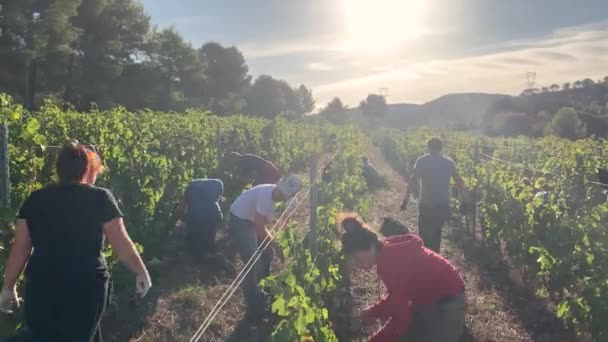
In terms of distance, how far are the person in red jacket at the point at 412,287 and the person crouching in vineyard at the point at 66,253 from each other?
1.34 metres

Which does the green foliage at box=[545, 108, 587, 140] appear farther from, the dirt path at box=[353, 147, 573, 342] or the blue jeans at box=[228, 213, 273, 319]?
the blue jeans at box=[228, 213, 273, 319]

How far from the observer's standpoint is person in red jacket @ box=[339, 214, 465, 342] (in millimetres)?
3189

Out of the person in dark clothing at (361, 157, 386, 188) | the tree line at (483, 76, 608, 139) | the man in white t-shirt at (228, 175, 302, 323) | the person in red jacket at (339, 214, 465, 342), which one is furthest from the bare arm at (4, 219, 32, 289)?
the tree line at (483, 76, 608, 139)

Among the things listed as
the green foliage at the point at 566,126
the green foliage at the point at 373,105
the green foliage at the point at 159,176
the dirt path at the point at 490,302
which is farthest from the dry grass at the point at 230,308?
the green foliage at the point at 373,105

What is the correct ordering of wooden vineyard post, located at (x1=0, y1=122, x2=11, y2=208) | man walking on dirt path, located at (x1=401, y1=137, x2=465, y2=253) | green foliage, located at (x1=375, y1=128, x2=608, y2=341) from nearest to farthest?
1. wooden vineyard post, located at (x1=0, y1=122, x2=11, y2=208)
2. green foliage, located at (x1=375, y1=128, x2=608, y2=341)
3. man walking on dirt path, located at (x1=401, y1=137, x2=465, y2=253)

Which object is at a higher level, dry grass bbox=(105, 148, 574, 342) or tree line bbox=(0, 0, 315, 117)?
tree line bbox=(0, 0, 315, 117)

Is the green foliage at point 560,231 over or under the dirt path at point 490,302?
over

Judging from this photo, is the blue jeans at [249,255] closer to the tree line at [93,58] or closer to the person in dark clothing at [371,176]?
→ the person in dark clothing at [371,176]

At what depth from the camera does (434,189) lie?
6.58 metres

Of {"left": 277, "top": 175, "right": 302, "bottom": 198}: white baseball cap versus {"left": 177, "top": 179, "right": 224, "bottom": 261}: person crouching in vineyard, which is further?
{"left": 177, "top": 179, "right": 224, "bottom": 261}: person crouching in vineyard

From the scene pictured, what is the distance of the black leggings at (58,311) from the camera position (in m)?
2.67

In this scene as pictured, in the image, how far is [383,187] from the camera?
53.5 feet

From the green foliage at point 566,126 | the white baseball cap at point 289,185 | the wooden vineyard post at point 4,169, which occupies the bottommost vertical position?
the green foliage at point 566,126

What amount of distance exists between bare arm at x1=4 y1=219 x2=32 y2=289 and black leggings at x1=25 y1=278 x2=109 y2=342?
161 mm
